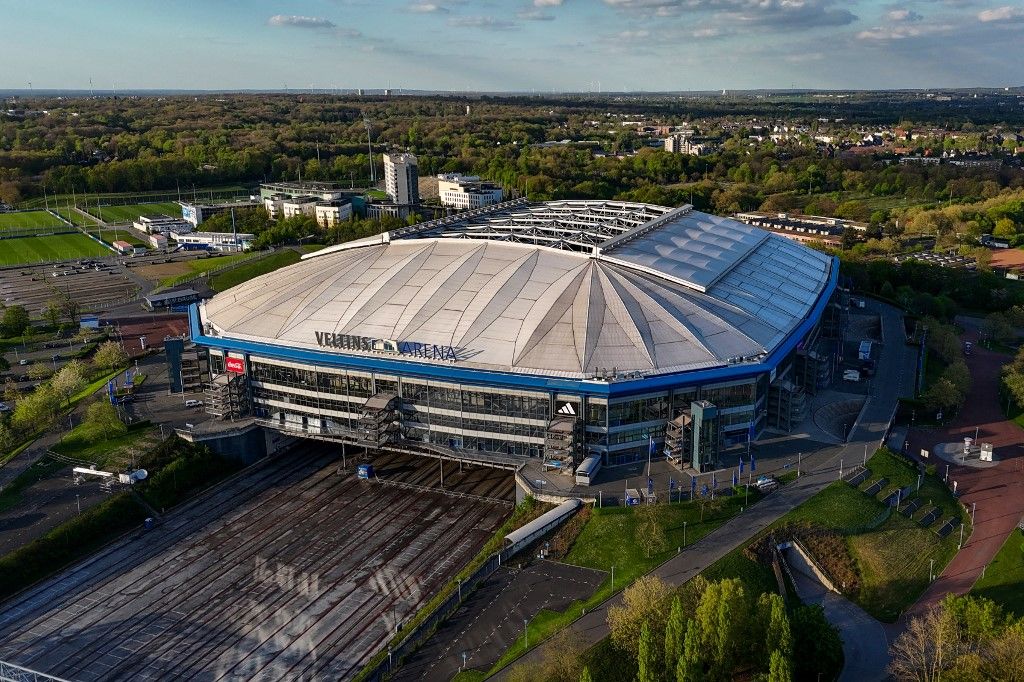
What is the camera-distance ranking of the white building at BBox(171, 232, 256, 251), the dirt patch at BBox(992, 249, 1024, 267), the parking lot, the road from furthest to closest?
1. the white building at BBox(171, 232, 256, 251)
2. the dirt patch at BBox(992, 249, 1024, 267)
3. the road
4. the parking lot

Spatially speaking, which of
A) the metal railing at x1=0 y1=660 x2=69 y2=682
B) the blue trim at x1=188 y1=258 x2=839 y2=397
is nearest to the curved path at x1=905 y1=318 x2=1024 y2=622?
the blue trim at x1=188 y1=258 x2=839 y2=397

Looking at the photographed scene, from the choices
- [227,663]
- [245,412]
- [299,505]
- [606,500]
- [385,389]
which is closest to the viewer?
[227,663]

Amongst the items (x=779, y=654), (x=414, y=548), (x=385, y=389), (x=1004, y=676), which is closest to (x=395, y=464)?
(x=385, y=389)

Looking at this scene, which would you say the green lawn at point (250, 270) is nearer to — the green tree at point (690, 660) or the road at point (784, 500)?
the road at point (784, 500)

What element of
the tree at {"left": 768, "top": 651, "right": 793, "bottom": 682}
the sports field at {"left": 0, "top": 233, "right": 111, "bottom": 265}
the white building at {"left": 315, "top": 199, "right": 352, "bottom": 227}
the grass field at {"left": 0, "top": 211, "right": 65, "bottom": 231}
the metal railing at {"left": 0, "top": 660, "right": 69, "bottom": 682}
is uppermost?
the white building at {"left": 315, "top": 199, "right": 352, "bottom": 227}

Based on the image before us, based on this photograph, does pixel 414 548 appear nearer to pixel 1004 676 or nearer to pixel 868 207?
pixel 1004 676

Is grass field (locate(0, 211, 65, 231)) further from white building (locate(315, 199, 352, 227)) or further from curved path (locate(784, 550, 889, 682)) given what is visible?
curved path (locate(784, 550, 889, 682))
